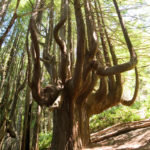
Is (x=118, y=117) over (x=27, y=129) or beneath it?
beneath

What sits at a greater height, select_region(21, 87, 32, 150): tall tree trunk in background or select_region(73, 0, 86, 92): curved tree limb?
select_region(73, 0, 86, 92): curved tree limb

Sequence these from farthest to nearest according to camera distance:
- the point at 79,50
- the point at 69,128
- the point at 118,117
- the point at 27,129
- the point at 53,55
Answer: the point at 118,117 → the point at 27,129 → the point at 53,55 → the point at 69,128 → the point at 79,50

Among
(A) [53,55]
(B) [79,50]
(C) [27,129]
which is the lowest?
(C) [27,129]

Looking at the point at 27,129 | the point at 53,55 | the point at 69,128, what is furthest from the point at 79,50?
the point at 27,129

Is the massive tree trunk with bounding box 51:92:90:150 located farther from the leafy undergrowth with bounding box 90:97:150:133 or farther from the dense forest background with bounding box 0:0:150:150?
the leafy undergrowth with bounding box 90:97:150:133

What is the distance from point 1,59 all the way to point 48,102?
387 centimetres

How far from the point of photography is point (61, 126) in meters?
3.70

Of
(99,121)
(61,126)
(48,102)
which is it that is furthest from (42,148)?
(48,102)

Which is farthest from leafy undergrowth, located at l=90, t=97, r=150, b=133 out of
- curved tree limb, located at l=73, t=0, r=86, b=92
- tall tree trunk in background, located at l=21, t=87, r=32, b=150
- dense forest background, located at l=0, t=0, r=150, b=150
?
curved tree limb, located at l=73, t=0, r=86, b=92

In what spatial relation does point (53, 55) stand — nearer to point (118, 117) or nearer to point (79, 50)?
point (79, 50)

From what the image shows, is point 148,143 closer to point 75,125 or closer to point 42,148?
point 75,125

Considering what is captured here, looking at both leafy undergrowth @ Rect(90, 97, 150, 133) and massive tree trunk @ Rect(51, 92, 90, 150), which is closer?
massive tree trunk @ Rect(51, 92, 90, 150)

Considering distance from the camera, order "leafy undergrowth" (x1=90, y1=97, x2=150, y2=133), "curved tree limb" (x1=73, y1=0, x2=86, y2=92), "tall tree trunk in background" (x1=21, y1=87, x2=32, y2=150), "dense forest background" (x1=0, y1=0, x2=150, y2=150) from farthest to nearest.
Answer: "leafy undergrowth" (x1=90, y1=97, x2=150, y2=133)
"tall tree trunk in background" (x1=21, y1=87, x2=32, y2=150)
"dense forest background" (x1=0, y1=0, x2=150, y2=150)
"curved tree limb" (x1=73, y1=0, x2=86, y2=92)

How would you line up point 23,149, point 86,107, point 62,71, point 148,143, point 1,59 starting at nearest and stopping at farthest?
point 148,143, point 62,71, point 86,107, point 23,149, point 1,59
